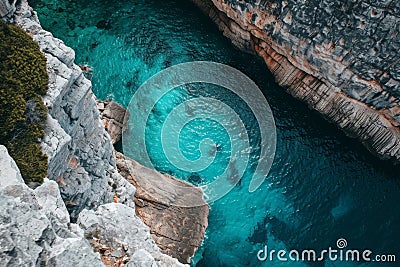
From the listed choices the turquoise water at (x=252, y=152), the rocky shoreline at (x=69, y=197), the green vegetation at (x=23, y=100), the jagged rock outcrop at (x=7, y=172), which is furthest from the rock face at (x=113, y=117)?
the jagged rock outcrop at (x=7, y=172)

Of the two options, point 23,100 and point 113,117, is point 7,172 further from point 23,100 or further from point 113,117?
point 113,117

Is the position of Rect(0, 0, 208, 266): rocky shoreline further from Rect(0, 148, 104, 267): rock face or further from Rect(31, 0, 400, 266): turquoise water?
Rect(31, 0, 400, 266): turquoise water

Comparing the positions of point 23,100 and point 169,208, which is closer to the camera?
point 23,100

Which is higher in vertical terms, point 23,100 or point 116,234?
point 23,100

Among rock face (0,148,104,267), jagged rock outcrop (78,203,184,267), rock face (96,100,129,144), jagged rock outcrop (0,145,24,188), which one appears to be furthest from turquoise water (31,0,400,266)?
jagged rock outcrop (0,145,24,188)

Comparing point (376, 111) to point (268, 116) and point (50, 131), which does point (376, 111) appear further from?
point (50, 131)

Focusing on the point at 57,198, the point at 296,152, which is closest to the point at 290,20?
the point at 296,152

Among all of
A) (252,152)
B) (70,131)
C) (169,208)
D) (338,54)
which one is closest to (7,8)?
(70,131)
